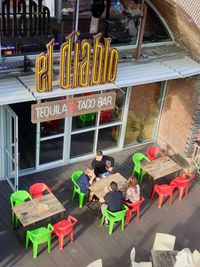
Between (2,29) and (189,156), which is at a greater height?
(2,29)

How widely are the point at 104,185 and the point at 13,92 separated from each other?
351 centimetres

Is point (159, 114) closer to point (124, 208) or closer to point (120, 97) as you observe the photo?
point (120, 97)

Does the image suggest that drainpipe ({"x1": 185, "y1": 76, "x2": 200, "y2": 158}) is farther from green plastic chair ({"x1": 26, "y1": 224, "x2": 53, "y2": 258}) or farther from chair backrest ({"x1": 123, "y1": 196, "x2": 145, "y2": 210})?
green plastic chair ({"x1": 26, "y1": 224, "x2": 53, "y2": 258})

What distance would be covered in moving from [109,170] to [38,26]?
4.40 meters

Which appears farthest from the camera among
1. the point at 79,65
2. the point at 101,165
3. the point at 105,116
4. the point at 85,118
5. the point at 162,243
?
the point at 105,116

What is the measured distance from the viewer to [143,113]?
1455 cm

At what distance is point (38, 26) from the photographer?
36.6 feet

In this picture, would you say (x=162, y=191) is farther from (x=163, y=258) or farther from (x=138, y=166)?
(x=163, y=258)

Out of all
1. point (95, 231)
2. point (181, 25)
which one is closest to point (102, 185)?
point (95, 231)

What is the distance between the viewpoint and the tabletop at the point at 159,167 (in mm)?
12383

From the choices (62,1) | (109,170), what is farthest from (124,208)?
(62,1)

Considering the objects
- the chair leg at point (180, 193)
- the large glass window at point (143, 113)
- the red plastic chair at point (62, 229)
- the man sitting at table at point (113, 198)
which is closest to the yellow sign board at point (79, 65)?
the man sitting at table at point (113, 198)

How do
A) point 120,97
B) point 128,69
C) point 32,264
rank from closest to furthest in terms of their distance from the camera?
point 32,264 → point 128,69 → point 120,97

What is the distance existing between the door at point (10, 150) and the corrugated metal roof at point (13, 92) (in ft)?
2.89
